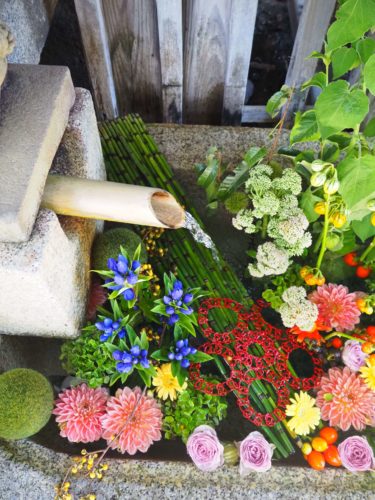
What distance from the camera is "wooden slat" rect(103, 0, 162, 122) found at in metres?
1.95

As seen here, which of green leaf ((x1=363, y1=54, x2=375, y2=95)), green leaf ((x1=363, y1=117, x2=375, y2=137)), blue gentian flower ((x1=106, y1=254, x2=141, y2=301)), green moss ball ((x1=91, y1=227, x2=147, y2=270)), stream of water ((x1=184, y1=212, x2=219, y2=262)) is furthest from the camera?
stream of water ((x1=184, y1=212, x2=219, y2=262))

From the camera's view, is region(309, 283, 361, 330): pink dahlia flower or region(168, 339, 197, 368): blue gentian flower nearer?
region(168, 339, 197, 368): blue gentian flower

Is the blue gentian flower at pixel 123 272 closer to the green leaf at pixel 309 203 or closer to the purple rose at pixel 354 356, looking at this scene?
the green leaf at pixel 309 203

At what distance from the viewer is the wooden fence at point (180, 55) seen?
6.19 ft

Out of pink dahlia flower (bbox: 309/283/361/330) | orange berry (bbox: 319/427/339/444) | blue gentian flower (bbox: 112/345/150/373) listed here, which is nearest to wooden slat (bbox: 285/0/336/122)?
pink dahlia flower (bbox: 309/283/361/330)

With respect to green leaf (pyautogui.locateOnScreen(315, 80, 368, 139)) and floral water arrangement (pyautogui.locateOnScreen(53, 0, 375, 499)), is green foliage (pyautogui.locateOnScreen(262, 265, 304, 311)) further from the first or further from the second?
green leaf (pyautogui.locateOnScreen(315, 80, 368, 139))

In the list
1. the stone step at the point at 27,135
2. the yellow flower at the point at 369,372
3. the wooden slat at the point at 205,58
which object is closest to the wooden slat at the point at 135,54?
the wooden slat at the point at 205,58

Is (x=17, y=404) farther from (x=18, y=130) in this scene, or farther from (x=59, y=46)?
(x=59, y=46)

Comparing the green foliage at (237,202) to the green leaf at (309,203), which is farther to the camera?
the green foliage at (237,202)

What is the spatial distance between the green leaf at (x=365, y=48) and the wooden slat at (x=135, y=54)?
82 centimetres

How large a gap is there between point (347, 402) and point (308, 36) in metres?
1.37

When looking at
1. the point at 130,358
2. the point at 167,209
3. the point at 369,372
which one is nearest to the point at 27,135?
the point at 167,209

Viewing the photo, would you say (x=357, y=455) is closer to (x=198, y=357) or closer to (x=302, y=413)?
(x=302, y=413)

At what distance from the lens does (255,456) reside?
1643 mm
